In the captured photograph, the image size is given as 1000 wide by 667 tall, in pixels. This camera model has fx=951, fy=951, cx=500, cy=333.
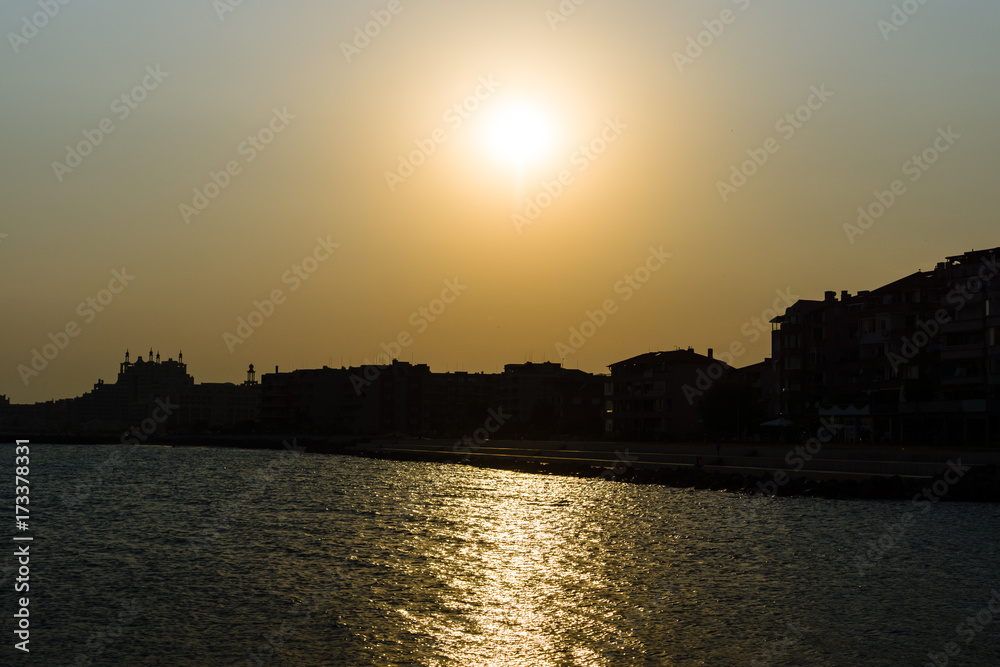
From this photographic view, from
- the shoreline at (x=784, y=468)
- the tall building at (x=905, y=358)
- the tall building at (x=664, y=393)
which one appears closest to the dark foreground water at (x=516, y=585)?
the shoreline at (x=784, y=468)

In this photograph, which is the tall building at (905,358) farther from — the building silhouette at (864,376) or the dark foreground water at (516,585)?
the dark foreground water at (516,585)

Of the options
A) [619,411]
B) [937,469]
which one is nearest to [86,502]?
[937,469]

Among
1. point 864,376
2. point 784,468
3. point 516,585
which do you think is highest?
point 864,376

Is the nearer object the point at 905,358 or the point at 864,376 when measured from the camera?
the point at 905,358

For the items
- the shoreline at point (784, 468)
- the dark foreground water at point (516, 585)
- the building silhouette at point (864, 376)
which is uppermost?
the building silhouette at point (864, 376)

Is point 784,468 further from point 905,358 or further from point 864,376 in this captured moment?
point 864,376

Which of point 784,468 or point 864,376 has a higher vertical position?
point 864,376

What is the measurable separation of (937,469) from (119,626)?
4976 centimetres

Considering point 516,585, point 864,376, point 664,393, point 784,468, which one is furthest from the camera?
point 664,393

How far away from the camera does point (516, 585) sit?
3086 cm

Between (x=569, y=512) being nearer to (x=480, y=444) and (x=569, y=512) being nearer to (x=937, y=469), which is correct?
(x=937, y=469)

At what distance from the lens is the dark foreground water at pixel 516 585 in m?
22.6

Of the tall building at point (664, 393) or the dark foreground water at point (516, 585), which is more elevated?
the tall building at point (664, 393)

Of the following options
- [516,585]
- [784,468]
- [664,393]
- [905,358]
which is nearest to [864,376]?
[905,358]
